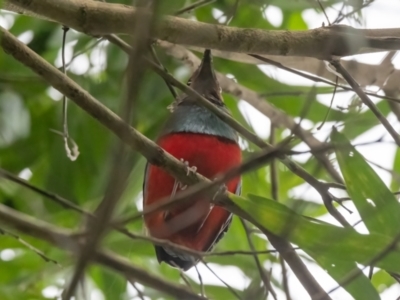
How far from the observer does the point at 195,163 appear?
2.30 metres

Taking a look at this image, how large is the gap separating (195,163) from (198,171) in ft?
0.10

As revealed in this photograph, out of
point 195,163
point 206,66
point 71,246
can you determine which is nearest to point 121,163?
point 71,246

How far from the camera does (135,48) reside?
64 cm

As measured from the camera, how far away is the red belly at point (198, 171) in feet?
7.49

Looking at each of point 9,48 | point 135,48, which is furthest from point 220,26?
point 135,48

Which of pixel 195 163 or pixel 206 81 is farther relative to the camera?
pixel 206 81

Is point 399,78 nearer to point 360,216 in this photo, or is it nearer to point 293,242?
point 360,216

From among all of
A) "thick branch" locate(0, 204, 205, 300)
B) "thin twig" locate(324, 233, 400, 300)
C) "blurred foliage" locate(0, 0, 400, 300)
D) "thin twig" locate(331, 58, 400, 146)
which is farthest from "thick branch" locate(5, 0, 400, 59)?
"thick branch" locate(0, 204, 205, 300)

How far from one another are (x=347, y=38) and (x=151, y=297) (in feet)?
3.14

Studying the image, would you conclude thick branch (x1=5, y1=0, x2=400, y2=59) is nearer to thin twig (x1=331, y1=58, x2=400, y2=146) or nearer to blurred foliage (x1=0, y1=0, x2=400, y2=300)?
thin twig (x1=331, y1=58, x2=400, y2=146)

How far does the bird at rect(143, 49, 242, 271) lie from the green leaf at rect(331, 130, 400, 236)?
0.59 metres

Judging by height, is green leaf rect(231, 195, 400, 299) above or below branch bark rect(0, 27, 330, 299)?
below

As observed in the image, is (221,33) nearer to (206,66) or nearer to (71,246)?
(206,66)

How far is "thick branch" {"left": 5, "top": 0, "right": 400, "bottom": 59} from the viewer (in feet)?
4.98
